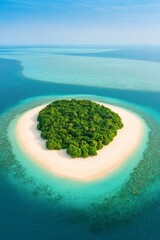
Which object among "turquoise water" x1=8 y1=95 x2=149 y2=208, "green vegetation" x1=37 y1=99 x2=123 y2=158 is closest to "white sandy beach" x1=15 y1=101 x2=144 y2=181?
"turquoise water" x1=8 y1=95 x2=149 y2=208

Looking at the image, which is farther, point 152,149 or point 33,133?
point 33,133

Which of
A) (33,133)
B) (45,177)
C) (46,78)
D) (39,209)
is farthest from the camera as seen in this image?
(46,78)

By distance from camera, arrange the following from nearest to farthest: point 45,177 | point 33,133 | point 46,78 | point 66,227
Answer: point 66,227 → point 45,177 → point 33,133 → point 46,78

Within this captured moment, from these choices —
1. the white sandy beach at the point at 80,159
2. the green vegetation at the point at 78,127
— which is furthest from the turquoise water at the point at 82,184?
the green vegetation at the point at 78,127

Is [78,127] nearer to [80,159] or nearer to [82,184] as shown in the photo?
[80,159]

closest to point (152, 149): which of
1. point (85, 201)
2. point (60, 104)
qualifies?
point (85, 201)

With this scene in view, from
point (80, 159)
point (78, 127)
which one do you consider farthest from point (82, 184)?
point (78, 127)

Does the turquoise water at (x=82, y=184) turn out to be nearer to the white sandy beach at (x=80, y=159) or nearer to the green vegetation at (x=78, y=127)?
the white sandy beach at (x=80, y=159)

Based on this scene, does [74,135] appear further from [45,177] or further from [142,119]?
[142,119]
